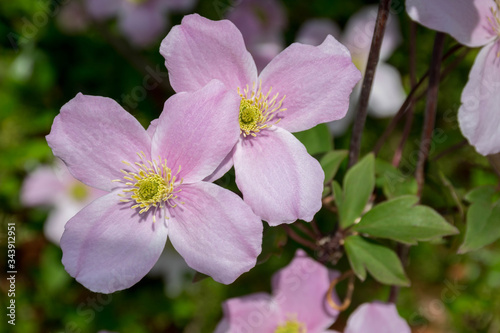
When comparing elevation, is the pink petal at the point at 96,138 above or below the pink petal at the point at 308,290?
above

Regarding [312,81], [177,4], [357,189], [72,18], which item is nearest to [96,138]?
[312,81]

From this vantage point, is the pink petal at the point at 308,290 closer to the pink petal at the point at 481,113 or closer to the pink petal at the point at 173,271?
the pink petal at the point at 481,113

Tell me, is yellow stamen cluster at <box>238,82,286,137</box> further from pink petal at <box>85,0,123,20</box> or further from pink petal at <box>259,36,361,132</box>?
pink petal at <box>85,0,123,20</box>

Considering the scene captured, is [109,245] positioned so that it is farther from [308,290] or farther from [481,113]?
[481,113]

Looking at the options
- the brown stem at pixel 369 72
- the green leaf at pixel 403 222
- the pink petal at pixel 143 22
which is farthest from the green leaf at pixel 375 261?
the pink petal at pixel 143 22

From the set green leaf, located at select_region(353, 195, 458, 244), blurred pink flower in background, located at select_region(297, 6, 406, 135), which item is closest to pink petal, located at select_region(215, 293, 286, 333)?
green leaf, located at select_region(353, 195, 458, 244)

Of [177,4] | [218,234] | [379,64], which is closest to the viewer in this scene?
[218,234]
